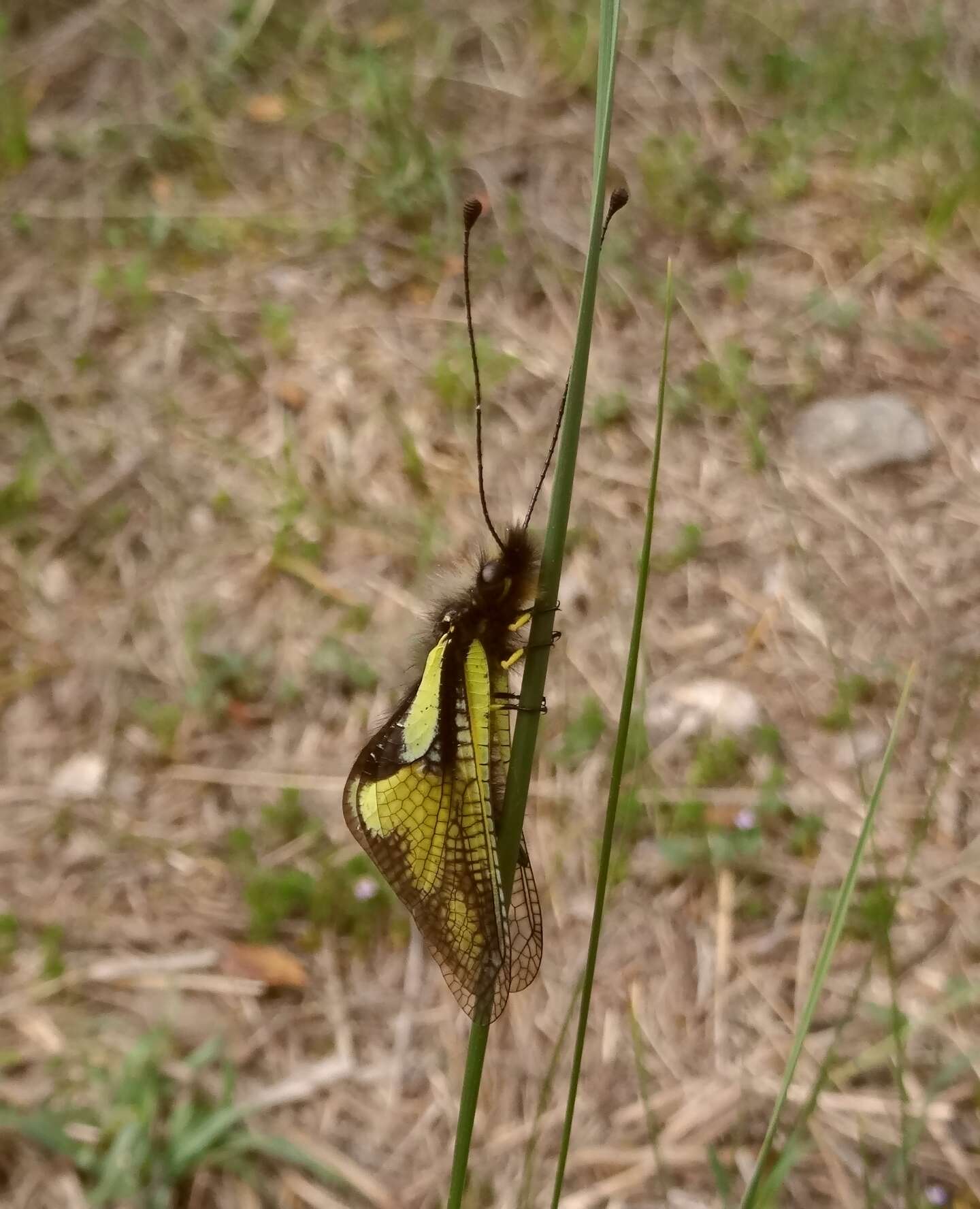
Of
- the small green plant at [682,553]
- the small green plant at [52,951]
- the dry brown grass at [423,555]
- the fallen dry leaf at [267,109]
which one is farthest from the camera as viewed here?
the fallen dry leaf at [267,109]

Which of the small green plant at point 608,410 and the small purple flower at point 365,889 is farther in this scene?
the small green plant at point 608,410

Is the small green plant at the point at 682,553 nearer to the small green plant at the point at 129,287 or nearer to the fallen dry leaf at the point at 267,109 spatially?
the small green plant at the point at 129,287

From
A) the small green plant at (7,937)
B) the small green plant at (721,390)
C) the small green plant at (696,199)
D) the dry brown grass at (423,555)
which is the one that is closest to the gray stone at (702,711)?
the dry brown grass at (423,555)

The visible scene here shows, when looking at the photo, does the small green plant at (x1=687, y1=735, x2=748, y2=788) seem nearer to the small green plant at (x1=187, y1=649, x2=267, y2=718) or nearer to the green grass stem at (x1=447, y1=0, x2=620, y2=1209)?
the small green plant at (x1=187, y1=649, x2=267, y2=718)

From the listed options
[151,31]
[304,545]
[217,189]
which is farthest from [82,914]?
Result: [151,31]

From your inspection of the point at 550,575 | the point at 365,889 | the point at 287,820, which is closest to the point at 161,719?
the point at 287,820

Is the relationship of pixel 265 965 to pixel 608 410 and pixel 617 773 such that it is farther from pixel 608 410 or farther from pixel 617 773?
pixel 608 410
